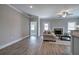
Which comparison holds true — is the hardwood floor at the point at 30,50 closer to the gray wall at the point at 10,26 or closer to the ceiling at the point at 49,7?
the gray wall at the point at 10,26

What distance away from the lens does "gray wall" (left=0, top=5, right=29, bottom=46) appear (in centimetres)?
516

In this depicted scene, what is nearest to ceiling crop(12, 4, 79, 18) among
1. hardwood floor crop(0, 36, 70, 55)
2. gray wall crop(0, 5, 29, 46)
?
gray wall crop(0, 5, 29, 46)

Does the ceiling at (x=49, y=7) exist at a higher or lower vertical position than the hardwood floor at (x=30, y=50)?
higher

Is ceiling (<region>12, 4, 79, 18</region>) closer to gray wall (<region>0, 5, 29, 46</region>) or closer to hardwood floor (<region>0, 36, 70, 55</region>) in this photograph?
gray wall (<region>0, 5, 29, 46</region>)

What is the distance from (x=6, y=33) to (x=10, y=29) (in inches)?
10.4

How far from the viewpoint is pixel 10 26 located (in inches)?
219

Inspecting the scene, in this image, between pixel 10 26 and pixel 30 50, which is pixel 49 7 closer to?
pixel 30 50

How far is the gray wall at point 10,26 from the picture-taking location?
5.16 metres

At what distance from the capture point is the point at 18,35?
5621 millimetres

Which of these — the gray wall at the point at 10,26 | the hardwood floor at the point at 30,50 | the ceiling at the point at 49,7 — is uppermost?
the ceiling at the point at 49,7

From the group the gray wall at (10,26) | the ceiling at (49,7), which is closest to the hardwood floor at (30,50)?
the gray wall at (10,26)

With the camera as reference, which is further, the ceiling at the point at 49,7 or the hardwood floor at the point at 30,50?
the hardwood floor at the point at 30,50
